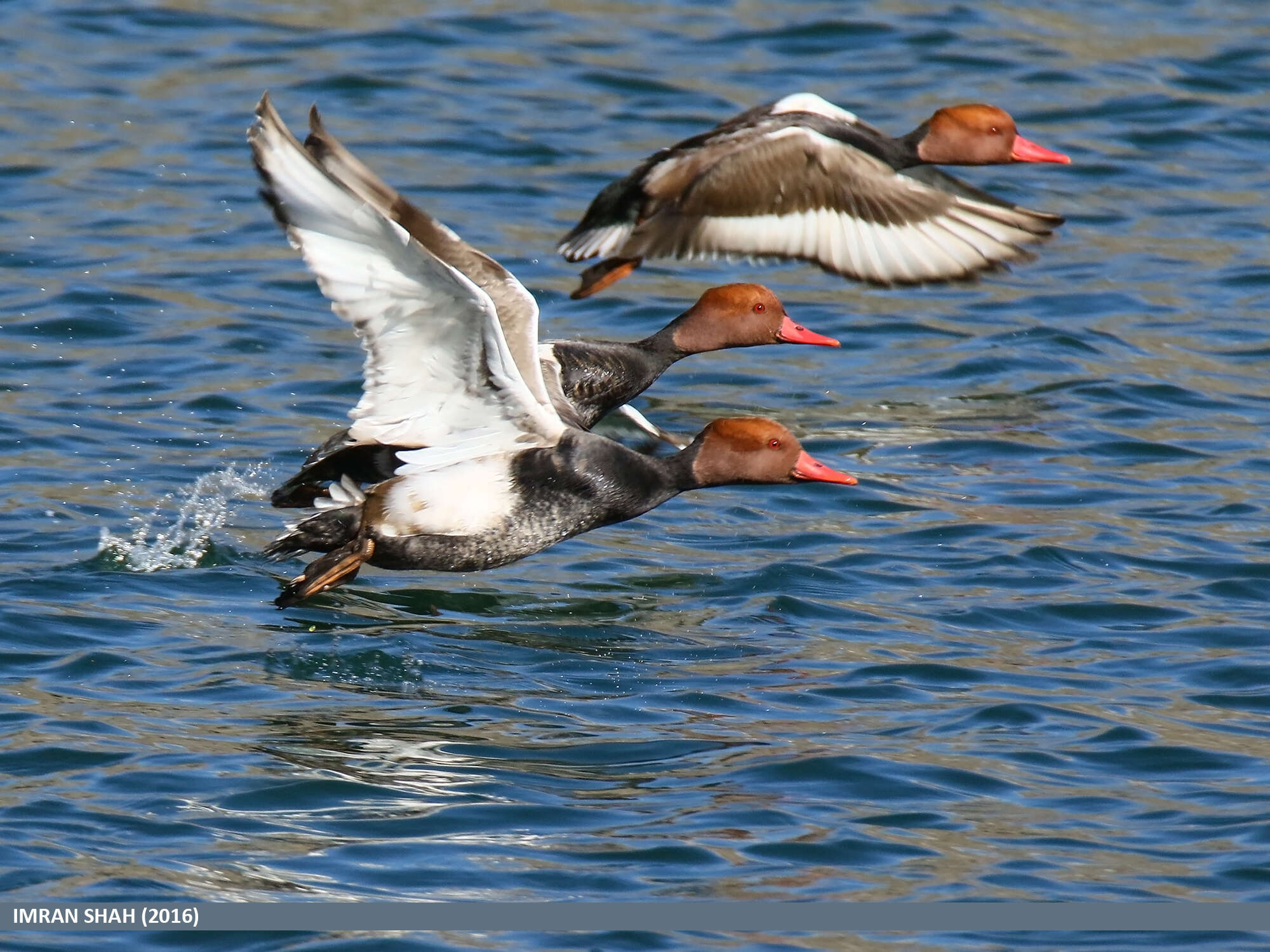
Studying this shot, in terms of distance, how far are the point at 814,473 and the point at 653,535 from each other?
1122mm

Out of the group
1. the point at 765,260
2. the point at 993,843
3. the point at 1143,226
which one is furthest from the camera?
the point at 1143,226

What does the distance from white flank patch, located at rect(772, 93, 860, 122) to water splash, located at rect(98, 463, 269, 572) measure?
3120 millimetres

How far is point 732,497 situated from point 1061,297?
11.3 ft

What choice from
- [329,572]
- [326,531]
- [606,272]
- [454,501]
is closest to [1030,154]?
[606,272]

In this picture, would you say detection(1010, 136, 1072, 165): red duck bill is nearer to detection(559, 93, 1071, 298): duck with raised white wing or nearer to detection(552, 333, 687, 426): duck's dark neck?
detection(559, 93, 1071, 298): duck with raised white wing

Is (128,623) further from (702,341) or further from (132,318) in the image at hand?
(132,318)

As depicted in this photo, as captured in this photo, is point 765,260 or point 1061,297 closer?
point 765,260

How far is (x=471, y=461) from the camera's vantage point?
7.27 m

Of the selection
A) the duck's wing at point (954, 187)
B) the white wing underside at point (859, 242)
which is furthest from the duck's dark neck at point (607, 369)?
the duck's wing at point (954, 187)

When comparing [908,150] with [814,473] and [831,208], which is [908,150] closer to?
[831,208]

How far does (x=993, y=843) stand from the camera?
5.61 m

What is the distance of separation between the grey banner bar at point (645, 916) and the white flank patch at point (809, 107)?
528cm

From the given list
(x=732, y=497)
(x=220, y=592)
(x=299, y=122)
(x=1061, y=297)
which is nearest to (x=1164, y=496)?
(x=732, y=497)

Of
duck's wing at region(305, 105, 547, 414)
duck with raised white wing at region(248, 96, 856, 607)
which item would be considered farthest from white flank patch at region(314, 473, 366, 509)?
duck's wing at region(305, 105, 547, 414)
